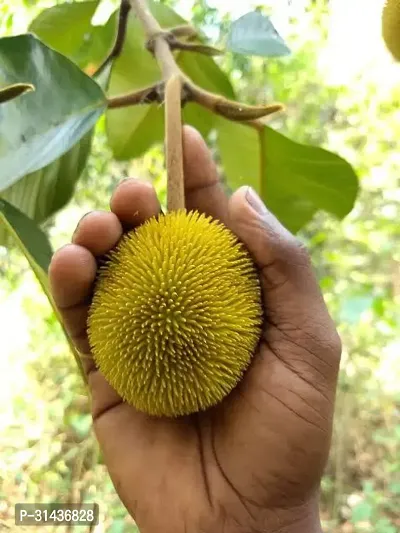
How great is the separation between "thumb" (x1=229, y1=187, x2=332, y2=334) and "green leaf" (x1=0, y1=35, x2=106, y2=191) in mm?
117

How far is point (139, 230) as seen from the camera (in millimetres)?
402

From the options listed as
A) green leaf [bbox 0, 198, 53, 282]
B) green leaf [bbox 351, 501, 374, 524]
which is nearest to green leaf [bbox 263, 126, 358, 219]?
green leaf [bbox 0, 198, 53, 282]

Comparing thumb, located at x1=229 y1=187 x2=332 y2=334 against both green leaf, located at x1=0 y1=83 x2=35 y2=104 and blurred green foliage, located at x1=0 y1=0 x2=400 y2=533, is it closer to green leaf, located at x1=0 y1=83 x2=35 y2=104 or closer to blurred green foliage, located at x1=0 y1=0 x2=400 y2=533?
green leaf, located at x1=0 y1=83 x2=35 y2=104

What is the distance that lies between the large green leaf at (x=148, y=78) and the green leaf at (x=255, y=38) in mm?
85

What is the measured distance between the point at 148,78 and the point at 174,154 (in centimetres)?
27

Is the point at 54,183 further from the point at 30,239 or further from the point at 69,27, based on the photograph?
the point at 69,27

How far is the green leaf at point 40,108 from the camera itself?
35 cm

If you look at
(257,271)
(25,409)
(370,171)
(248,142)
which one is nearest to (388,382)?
(370,171)

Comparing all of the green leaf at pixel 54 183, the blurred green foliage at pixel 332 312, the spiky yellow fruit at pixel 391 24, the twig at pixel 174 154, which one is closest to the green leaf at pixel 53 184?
the green leaf at pixel 54 183

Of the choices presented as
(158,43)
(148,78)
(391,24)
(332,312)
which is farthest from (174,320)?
(332,312)

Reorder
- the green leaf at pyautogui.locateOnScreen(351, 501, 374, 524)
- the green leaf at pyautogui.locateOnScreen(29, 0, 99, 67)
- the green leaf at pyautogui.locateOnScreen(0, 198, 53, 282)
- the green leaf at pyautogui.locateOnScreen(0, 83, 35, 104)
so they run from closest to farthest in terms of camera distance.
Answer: the green leaf at pyautogui.locateOnScreen(0, 83, 35, 104) → the green leaf at pyautogui.locateOnScreen(0, 198, 53, 282) → the green leaf at pyautogui.locateOnScreen(29, 0, 99, 67) → the green leaf at pyautogui.locateOnScreen(351, 501, 374, 524)

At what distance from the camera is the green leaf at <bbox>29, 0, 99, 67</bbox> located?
0.63 meters

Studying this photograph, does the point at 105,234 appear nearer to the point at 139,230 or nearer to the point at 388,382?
the point at 139,230

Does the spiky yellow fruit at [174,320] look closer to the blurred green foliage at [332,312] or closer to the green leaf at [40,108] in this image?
the green leaf at [40,108]
